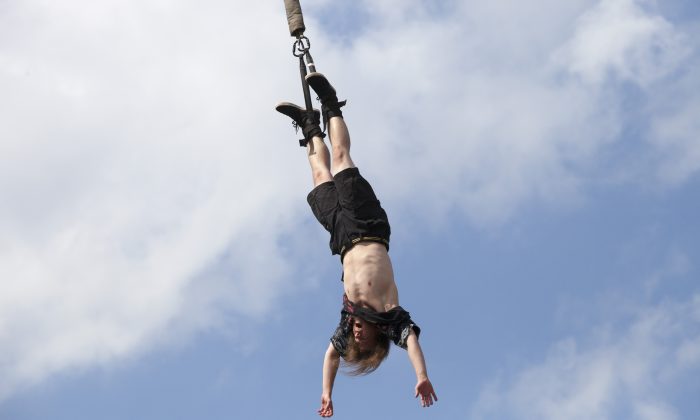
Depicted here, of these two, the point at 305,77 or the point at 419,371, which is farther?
the point at 305,77

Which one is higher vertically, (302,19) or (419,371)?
(302,19)

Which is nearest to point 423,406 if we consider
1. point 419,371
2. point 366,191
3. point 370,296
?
point 419,371

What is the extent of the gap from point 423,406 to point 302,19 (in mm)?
4830

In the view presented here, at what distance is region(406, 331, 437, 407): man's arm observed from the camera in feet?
56.3

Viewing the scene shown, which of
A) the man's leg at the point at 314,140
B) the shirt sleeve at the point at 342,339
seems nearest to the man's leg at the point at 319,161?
the man's leg at the point at 314,140

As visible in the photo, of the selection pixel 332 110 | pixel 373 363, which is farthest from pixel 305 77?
pixel 373 363

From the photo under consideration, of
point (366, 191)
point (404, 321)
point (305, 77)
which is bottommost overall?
point (404, 321)

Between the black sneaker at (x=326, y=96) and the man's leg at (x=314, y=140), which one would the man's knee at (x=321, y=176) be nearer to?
the man's leg at (x=314, y=140)

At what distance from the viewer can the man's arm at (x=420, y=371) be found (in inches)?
676

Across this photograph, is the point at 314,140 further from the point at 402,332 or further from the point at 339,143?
the point at 402,332

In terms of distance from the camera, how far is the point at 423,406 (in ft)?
56.1

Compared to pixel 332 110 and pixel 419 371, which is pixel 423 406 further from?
pixel 332 110

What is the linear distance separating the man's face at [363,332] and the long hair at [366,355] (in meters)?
0.07

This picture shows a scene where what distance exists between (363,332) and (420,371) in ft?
3.13
